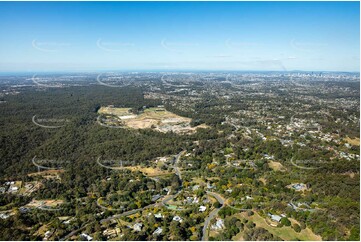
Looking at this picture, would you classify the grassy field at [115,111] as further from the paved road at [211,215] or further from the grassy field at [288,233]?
the grassy field at [288,233]

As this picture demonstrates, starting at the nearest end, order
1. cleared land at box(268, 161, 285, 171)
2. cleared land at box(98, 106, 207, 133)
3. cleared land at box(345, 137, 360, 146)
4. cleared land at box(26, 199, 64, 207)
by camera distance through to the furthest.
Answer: cleared land at box(26, 199, 64, 207), cleared land at box(268, 161, 285, 171), cleared land at box(345, 137, 360, 146), cleared land at box(98, 106, 207, 133)

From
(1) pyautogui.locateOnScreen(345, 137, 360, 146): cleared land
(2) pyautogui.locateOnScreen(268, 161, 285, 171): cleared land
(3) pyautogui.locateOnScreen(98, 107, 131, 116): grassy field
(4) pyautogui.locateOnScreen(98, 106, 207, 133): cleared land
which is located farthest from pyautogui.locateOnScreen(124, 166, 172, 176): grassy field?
(3) pyautogui.locateOnScreen(98, 107, 131, 116): grassy field

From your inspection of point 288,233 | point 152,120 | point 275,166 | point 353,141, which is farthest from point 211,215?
point 152,120

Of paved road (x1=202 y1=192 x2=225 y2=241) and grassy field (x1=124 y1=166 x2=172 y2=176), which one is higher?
paved road (x1=202 y1=192 x2=225 y2=241)

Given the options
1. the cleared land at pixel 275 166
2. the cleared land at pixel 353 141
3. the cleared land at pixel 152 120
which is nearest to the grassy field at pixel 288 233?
the cleared land at pixel 275 166

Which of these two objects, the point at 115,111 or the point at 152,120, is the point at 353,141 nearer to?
the point at 152,120

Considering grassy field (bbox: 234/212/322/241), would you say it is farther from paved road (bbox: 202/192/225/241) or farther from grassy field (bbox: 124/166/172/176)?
grassy field (bbox: 124/166/172/176)

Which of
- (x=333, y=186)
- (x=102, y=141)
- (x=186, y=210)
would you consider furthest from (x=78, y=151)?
(x=333, y=186)

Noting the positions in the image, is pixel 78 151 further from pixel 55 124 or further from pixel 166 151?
pixel 55 124
